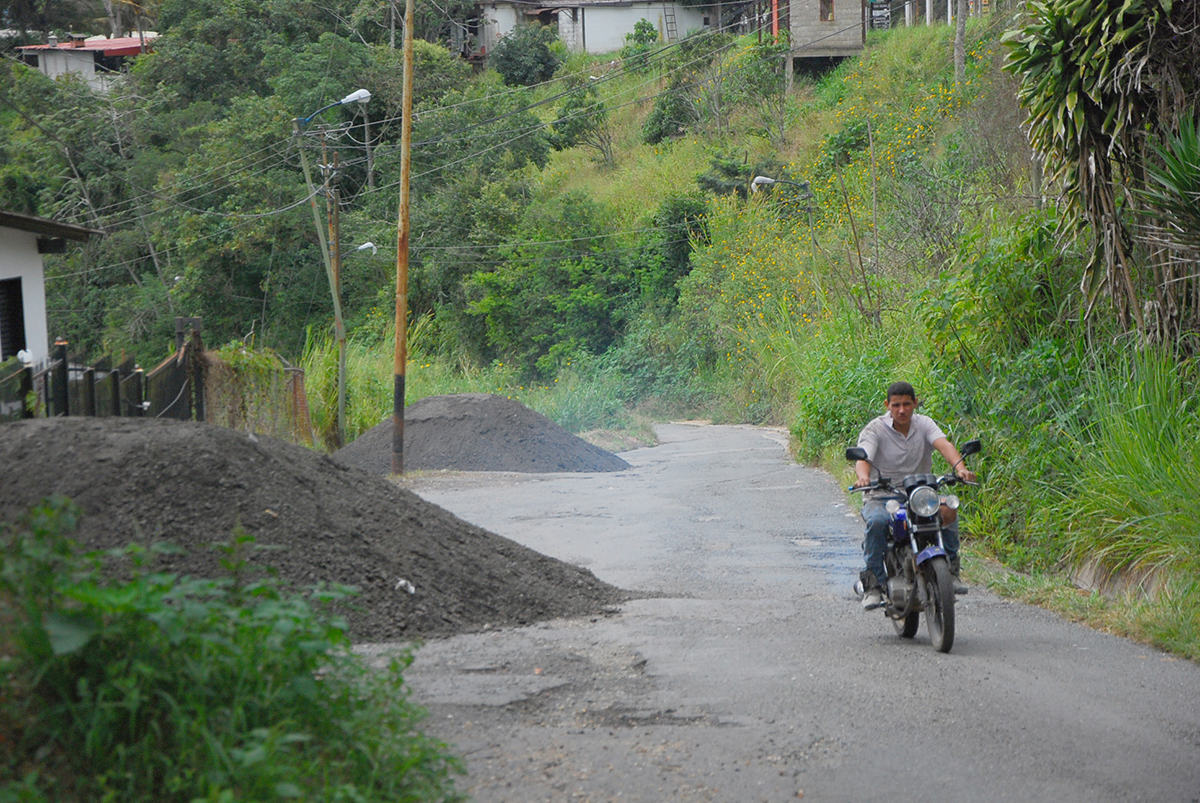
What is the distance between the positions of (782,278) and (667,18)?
121ft

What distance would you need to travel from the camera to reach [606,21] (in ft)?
219

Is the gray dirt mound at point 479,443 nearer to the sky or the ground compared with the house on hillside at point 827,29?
nearer to the ground

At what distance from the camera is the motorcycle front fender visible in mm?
6539

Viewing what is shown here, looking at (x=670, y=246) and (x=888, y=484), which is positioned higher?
(x=670, y=246)

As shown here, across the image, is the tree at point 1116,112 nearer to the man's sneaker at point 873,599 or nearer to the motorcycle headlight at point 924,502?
the motorcycle headlight at point 924,502

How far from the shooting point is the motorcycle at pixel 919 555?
21.3 ft

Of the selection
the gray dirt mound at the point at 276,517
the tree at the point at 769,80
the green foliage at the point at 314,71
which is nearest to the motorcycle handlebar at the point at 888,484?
the gray dirt mound at the point at 276,517

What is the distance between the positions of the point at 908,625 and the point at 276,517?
4060 mm

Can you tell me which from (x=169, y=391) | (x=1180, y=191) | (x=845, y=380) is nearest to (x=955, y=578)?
(x=1180, y=191)

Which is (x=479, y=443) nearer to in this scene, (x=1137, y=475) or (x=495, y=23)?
(x=1137, y=475)

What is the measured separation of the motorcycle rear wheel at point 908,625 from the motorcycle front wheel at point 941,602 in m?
0.28

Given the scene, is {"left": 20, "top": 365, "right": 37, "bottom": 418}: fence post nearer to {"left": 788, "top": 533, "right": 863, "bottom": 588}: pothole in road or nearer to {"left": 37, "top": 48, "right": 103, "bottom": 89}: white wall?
{"left": 788, "top": 533, "right": 863, "bottom": 588}: pothole in road

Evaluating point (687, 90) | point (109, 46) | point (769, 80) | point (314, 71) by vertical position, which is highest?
point (109, 46)

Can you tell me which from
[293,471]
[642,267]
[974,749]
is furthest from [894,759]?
[642,267]
